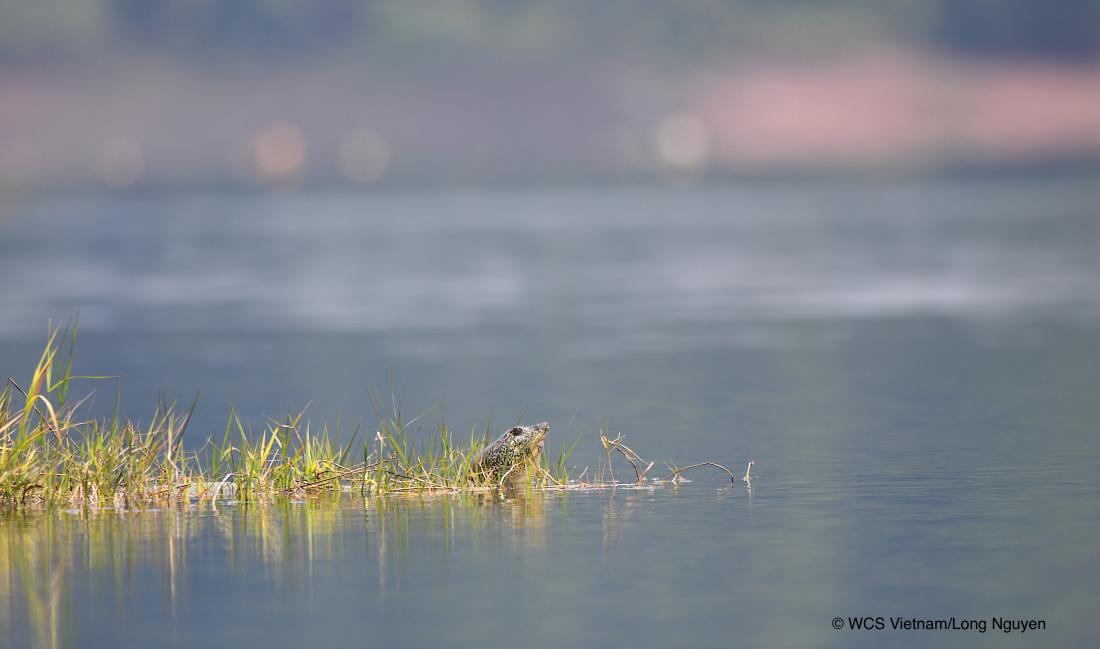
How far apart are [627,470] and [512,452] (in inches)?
107

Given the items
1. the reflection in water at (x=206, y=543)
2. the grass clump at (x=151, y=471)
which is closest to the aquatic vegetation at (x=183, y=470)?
the grass clump at (x=151, y=471)

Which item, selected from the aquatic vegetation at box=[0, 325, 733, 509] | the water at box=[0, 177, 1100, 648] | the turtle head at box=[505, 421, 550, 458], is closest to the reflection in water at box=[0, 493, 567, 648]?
the water at box=[0, 177, 1100, 648]

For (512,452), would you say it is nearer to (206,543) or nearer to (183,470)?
(183,470)

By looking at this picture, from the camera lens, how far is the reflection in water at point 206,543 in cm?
1278

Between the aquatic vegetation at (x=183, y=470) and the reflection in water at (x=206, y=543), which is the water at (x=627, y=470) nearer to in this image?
the reflection in water at (x=206, y=543)

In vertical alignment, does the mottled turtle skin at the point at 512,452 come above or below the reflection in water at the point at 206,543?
above

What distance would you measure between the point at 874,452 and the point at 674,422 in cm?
539

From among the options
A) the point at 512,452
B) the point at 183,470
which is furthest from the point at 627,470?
the point at 183,470

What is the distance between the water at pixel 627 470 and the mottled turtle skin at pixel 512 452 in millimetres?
611

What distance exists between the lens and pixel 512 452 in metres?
17.4

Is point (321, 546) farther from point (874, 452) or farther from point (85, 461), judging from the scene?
point (874, 452)

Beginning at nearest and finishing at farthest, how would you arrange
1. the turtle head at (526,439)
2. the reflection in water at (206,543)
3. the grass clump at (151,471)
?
the reflection in water at (206,543) < the grass clump at (151,471) < the turtle head at (526,439)

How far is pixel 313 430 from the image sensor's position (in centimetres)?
2617

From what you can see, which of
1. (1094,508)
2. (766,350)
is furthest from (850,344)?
(1094,508)
